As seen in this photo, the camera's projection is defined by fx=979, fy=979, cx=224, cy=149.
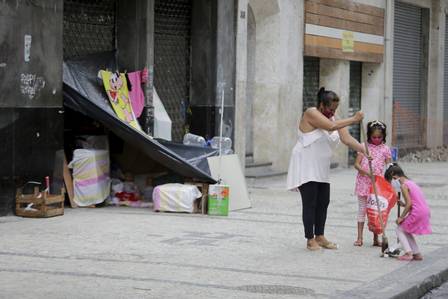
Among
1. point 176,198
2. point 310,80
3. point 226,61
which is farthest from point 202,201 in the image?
point 310,80

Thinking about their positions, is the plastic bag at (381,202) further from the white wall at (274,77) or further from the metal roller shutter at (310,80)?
the metal roller shutter at (310,80)

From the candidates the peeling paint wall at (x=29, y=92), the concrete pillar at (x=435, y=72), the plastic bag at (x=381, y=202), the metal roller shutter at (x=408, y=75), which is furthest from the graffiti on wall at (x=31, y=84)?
the concrete pillar at (x=435, y=72)

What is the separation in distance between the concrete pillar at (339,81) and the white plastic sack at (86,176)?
32.6ft

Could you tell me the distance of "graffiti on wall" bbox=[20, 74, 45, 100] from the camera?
40.2ft

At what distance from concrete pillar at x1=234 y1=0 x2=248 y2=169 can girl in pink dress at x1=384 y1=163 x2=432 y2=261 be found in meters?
8.21

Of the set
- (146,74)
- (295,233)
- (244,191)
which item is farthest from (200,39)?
(295,233)

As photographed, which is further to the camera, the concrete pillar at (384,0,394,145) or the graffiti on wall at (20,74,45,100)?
→ the concrete pillar at (384,0,394,145)

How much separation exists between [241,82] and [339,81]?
16.5ft

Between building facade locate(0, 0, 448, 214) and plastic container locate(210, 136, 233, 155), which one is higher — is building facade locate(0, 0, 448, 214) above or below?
above

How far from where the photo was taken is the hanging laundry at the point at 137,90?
1524 centimetres

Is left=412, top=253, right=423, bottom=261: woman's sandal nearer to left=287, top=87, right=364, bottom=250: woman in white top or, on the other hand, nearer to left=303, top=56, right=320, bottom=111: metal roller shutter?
left=287, top=87, right=364, bottom=250: woman in white top

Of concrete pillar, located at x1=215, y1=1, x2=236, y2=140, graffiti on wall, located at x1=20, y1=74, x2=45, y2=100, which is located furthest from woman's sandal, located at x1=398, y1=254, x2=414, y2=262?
concrete pillar, located at x1=215, y1=1, x2=236, y2=140

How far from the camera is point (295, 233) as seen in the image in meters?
11.5

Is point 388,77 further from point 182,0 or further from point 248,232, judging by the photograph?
point 248,232
